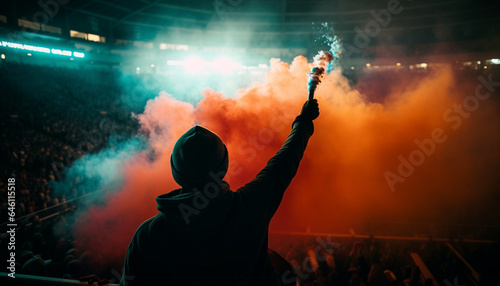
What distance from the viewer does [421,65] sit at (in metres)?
24.4

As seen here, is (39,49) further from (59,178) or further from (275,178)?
(275,178)

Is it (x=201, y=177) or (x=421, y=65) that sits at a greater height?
(x=421, y=65)

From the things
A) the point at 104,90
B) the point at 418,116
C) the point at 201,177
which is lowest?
the point at 201,177

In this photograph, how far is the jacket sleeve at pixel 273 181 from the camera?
1.23 meters

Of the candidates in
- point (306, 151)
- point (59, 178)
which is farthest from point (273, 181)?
point (59, 178)

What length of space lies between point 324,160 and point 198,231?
7.83 meters

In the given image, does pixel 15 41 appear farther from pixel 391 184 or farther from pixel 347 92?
pixel 391 184

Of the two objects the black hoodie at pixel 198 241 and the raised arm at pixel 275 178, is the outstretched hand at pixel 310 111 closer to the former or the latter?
the raised arm at pixel 275 178

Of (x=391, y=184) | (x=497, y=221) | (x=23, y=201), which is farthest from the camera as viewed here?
(x=391, y=184)

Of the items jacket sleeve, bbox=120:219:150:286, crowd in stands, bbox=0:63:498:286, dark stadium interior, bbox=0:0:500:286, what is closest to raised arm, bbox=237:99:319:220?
jacket sleeve, bbox=120:219:150:286

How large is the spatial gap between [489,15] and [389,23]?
297 inches

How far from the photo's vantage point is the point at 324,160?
327 inches

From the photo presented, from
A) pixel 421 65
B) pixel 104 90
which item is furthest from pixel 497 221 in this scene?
pixel 104 90

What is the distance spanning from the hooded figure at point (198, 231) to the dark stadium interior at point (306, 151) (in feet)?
5.66
